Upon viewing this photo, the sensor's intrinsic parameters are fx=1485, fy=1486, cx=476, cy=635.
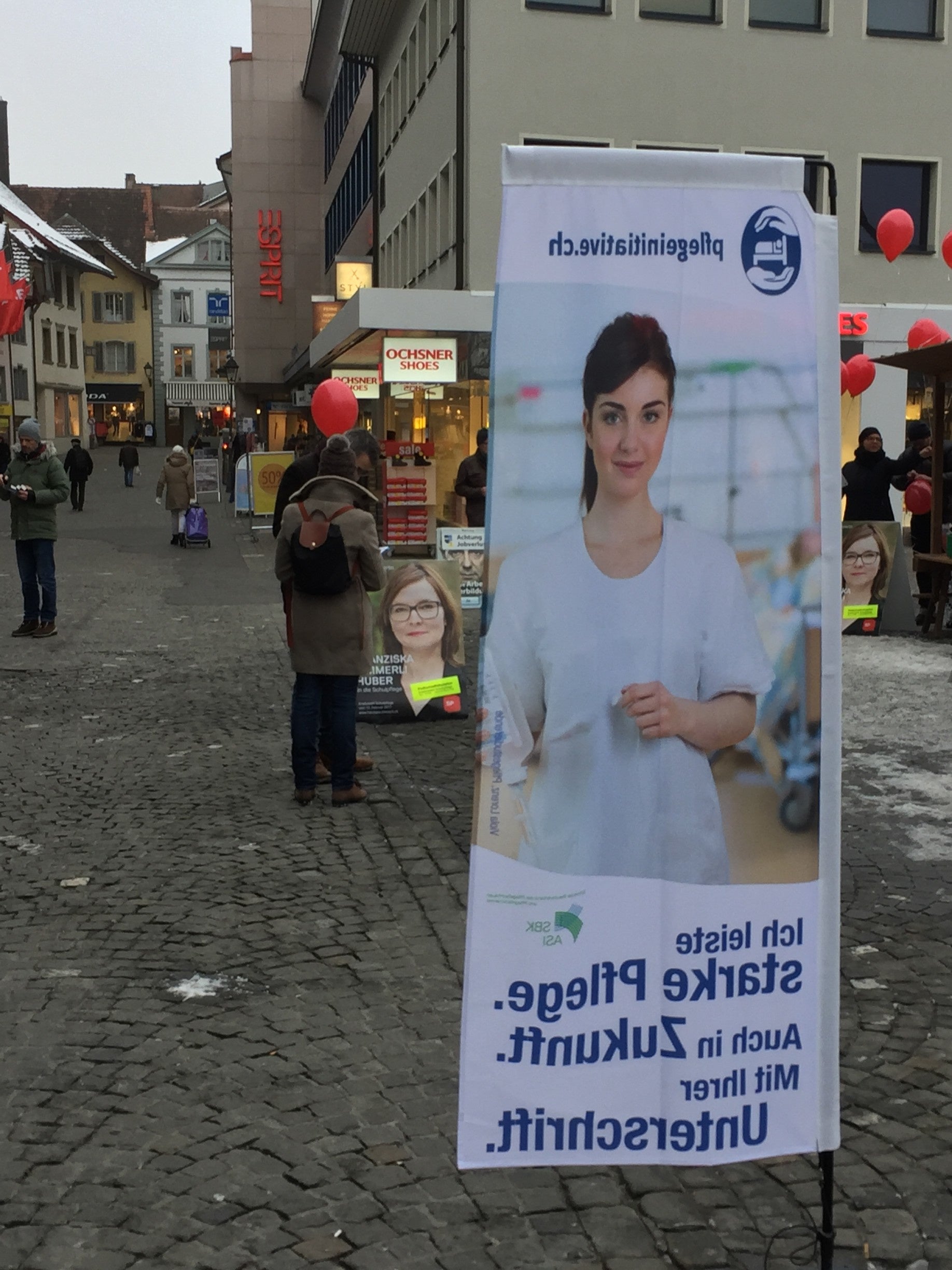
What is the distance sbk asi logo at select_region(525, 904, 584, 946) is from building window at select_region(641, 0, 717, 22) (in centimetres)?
2317

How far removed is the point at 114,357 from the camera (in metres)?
90.4

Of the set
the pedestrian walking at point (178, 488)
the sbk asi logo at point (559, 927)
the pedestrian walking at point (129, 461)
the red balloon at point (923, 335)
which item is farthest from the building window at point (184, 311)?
the sbk asi logo at point (559, 927)

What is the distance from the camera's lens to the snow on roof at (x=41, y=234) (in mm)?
61188

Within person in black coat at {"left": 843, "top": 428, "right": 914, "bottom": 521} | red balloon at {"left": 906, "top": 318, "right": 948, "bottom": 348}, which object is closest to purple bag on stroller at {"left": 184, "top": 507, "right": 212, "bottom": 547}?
red balloon at {"left": 906, "top": 318, "right": 948, "bottom": 348}

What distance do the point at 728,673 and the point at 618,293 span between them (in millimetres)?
773

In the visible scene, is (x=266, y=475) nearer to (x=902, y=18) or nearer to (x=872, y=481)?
(x=902, y=18)

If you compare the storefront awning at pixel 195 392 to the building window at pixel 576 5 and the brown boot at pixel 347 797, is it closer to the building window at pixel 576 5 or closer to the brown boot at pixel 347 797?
the building window at pixel 576 5

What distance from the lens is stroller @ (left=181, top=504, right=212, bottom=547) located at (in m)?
27.1

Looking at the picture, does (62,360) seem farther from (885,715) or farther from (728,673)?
(728,673)

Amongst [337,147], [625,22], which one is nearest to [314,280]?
[337,147]

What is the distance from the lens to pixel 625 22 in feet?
77.0

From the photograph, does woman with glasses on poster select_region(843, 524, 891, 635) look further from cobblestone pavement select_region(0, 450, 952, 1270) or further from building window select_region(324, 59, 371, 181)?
building window select_region(324, 59, 371, 181)

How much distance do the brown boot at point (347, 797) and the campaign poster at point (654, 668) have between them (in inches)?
182

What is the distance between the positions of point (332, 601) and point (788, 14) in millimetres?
20504
